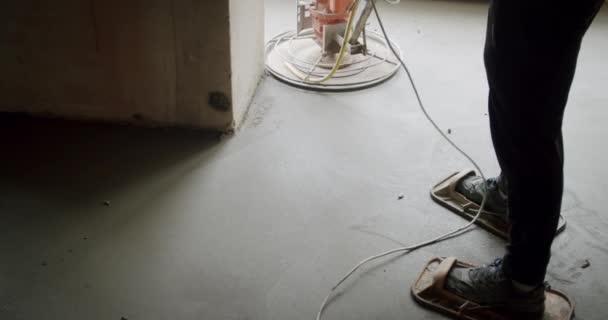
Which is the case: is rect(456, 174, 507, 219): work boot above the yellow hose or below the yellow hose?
below

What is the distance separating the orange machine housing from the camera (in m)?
2.51

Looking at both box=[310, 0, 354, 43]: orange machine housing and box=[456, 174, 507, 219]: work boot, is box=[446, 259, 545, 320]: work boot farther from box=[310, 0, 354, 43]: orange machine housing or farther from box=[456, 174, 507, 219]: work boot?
box=[310, 0, 354, 43]: orange machine housing

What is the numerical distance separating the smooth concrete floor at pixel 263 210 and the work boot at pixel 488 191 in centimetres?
10

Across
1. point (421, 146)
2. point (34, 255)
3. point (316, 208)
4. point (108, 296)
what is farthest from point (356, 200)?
point (34, 255)

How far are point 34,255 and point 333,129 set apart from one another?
1.16 metres

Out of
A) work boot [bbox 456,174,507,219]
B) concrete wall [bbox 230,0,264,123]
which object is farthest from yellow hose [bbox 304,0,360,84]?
work boot [bbox 456,174,507,219]

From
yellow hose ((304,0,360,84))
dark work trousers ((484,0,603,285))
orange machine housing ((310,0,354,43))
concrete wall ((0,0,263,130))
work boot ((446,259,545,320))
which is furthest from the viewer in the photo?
orange machine housing ((310,0,354,43))

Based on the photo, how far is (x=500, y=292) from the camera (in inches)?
52.9

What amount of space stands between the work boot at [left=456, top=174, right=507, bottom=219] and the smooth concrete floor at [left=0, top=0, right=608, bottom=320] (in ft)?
0.32

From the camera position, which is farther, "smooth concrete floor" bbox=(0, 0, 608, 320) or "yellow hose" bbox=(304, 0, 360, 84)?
"yellow hose" bbox=(304, 0, 360, 84)

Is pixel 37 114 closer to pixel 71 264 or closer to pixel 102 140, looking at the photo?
pixel 102 140

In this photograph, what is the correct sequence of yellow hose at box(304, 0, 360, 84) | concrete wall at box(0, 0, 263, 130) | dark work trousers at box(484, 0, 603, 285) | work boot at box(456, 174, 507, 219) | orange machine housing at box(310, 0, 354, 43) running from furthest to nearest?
orange machine housing at box(310, 0, 354, 43)
yellow hose at box(304, 0, 360, 84)
concrete wall at box(0, 0, 263, 130)
work boot at box(456, 174, 507, 219)
dark work trousers at box(484, 0, 603, 285)

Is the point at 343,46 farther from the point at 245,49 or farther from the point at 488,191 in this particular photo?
the point at 488,191

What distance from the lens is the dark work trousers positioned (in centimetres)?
101
